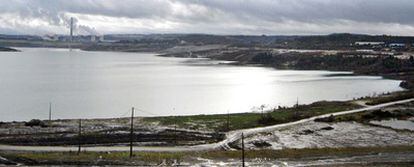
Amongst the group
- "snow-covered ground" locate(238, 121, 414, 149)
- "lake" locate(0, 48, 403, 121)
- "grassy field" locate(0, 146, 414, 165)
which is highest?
"grassy field" locate(0, 146, 414, 165)

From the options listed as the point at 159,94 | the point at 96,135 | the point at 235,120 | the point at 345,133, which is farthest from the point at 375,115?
the point at 159,94

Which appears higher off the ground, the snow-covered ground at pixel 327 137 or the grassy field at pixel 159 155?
the grassy field at pixel 159 155

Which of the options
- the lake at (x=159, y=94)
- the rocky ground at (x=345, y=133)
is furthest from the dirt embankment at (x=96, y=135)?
the lake at (x=159, y=94)

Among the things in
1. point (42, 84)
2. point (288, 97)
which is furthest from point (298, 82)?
point (42, 84)

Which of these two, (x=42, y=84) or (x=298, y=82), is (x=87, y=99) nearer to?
(x=42, y=84)

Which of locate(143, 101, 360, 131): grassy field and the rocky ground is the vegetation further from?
locate(143, 101, 360, 131): grassy field

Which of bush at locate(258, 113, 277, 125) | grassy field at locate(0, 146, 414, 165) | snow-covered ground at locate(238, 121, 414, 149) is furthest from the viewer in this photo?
bush at locate(258, 113, 277, 125)

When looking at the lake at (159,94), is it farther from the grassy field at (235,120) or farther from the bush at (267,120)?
the bush at (267,120)

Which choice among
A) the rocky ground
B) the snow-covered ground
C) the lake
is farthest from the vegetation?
the lake
